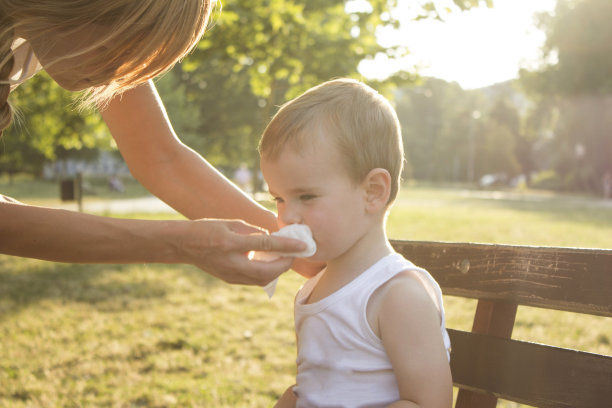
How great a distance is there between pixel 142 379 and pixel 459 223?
45.0 feet

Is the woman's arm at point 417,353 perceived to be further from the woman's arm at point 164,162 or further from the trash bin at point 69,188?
the trash bin at point 69,188

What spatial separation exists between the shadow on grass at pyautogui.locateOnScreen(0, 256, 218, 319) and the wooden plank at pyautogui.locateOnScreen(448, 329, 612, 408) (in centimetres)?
594

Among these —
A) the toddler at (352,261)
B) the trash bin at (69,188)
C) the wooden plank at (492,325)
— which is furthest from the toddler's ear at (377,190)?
the trash bin at (69,188)

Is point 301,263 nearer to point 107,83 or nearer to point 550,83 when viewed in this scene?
point 107,83

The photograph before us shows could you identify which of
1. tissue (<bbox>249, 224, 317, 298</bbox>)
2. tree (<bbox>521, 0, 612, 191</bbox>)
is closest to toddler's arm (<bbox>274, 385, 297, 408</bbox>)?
tissue (<bbox>249, 224, 317, 298</bbox>)

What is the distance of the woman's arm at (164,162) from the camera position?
97.7 inches

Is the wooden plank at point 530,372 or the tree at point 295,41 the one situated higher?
the tree at point 295,41

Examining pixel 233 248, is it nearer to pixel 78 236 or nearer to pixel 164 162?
pixel 78 236

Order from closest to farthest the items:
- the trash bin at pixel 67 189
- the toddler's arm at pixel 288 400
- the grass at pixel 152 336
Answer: the toddler's arm at pixel 288 400
the grass at pixel 152 336
the trash bin at pixel 67 189

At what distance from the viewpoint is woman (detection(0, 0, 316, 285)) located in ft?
6.11

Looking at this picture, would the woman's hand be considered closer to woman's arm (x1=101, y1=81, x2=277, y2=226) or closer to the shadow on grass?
woman's arm (x1=101, y1=81, x2=277, y2=226)

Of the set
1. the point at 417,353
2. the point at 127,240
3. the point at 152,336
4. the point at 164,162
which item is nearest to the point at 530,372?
the point at 417,353

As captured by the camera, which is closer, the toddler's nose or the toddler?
the toddler

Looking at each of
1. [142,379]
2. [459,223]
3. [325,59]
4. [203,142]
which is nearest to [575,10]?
[203,142]
